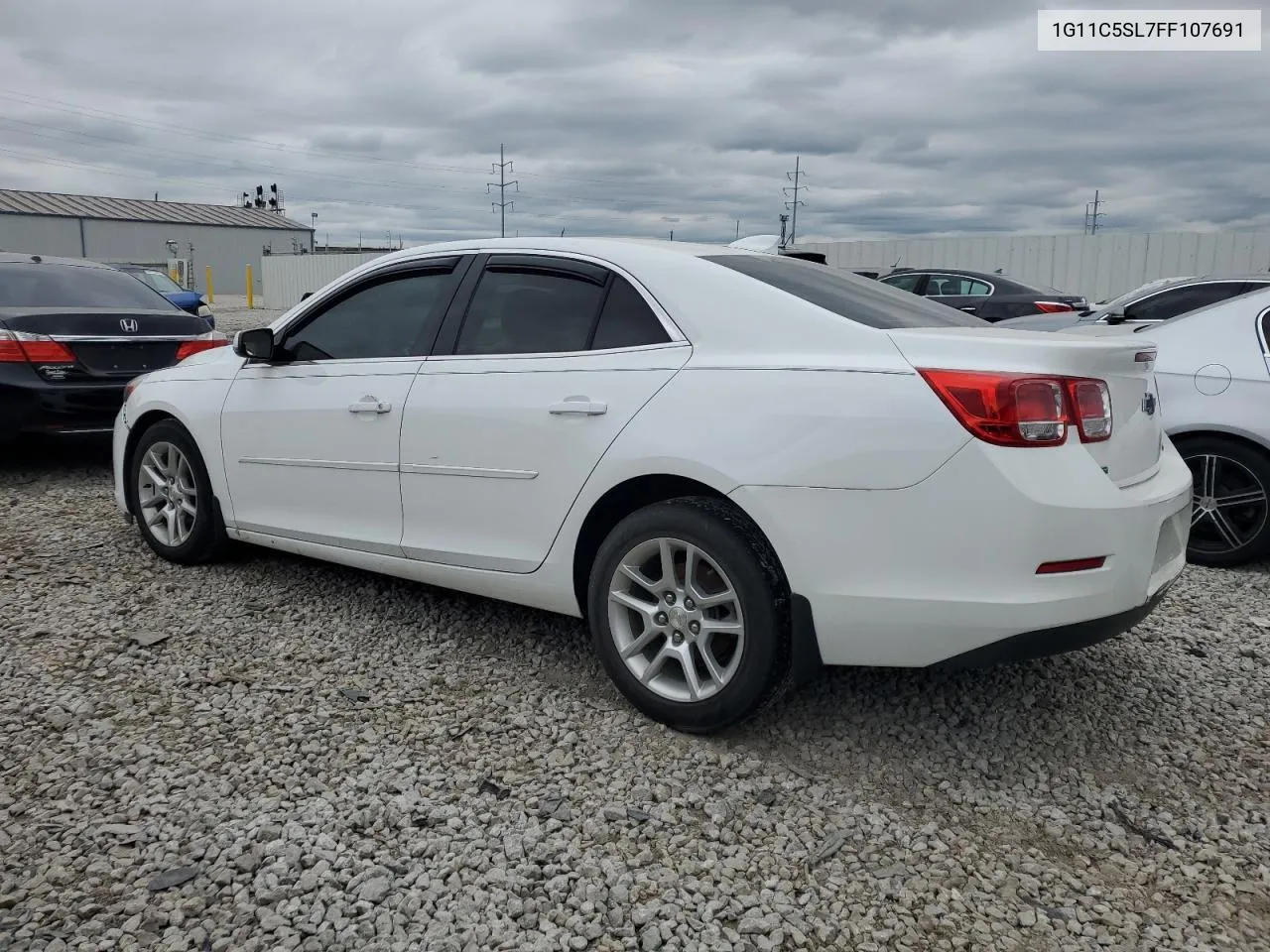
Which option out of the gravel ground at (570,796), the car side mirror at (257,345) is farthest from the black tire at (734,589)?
the car side mirror at (257,345)

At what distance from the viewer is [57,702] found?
11.0ft

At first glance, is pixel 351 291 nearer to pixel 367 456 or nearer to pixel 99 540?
pixel 367 456

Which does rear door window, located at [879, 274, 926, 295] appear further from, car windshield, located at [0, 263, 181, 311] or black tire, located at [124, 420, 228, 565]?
black tire, located at [124, 420, 228, 565]

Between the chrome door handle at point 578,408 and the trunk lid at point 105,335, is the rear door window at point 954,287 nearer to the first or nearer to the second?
the trunk lid at point 105,335

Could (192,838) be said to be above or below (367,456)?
below

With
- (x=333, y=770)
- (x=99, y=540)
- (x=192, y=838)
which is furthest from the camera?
(x=99, y=540)

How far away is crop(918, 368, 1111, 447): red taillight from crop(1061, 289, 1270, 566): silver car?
2565 mm

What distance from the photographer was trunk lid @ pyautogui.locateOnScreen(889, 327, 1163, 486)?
8.94 ft

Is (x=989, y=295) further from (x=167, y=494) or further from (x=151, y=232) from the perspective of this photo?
(x=151, y=232)

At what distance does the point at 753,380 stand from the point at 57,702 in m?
2.51

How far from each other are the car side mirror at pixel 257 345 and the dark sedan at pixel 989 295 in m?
10.5

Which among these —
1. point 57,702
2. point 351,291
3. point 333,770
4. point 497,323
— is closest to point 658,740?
point 333,770

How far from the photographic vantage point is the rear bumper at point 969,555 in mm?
2621

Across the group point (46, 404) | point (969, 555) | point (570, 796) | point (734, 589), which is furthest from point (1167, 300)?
point (46, 404)
